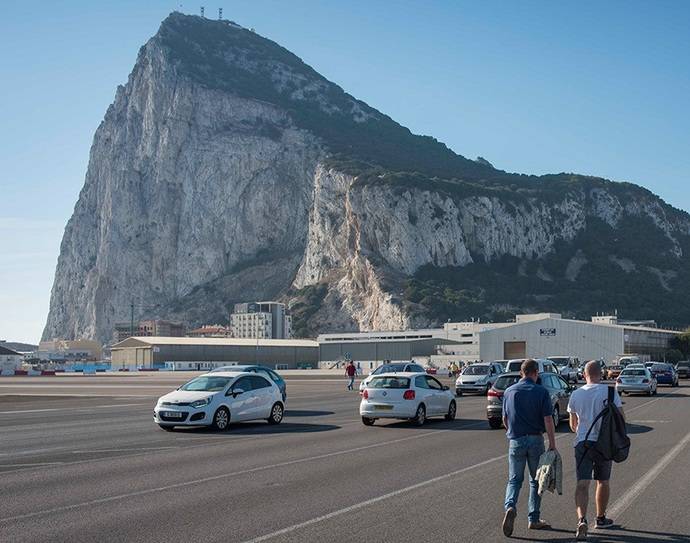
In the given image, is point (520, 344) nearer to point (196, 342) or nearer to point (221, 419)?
point (196, 342)

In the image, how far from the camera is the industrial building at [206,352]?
120m

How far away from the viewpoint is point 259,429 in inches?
882

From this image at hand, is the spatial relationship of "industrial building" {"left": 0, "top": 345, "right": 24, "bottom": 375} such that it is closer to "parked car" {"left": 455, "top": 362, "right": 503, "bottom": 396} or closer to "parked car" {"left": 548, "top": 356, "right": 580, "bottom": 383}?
"parked car" {"left": 548, "top": 356, "right": 580, "bottom": 383}

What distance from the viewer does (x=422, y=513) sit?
33.2 ft

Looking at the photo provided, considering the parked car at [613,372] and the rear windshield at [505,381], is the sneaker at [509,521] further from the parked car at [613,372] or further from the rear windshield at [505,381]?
the parked car at [613,372]

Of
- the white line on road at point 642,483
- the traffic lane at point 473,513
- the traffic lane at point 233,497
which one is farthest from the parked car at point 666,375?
the traffic lane at point 473,513

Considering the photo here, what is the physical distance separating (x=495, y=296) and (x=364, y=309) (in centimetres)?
2898

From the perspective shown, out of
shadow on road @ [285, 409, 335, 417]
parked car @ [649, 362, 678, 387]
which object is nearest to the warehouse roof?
parked car @ [649, 362, 678, 387]

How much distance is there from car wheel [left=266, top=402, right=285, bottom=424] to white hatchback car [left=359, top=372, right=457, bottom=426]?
2.35m

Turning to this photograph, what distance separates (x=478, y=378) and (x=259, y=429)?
19089mm

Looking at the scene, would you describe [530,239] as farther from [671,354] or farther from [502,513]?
[502,513]

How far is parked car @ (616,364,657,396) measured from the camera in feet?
126

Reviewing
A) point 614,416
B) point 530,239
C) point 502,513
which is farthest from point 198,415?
point 530,239

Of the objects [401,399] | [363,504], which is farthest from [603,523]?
[401,399]
